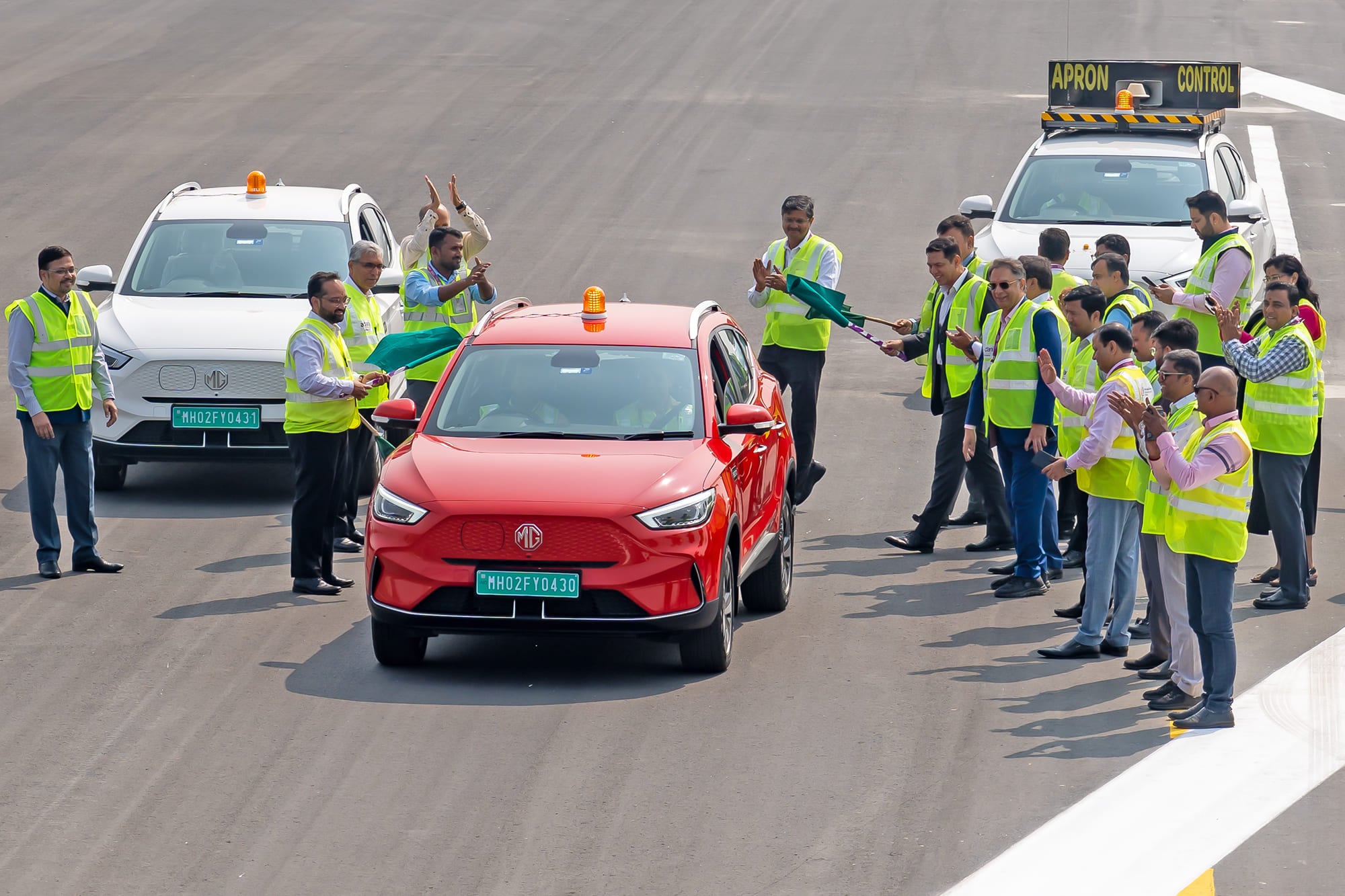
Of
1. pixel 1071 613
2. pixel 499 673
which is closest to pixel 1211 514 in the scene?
pixel 1071 613

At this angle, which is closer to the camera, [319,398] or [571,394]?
[571,394]

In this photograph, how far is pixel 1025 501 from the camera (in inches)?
464

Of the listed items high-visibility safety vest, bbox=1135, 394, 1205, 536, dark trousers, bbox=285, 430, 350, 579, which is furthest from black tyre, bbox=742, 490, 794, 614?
dark trousers, bbox=285, 430, 350, 579

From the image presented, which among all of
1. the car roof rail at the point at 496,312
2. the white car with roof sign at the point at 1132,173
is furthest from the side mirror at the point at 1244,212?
the car roof rail at the point at 496,312

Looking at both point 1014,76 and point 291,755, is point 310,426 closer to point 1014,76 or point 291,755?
point 291,755

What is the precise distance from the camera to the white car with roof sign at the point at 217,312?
44.5 feet

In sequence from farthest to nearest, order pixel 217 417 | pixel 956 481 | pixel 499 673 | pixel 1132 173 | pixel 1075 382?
pixel 1132 173
pixel 217 417
pixel 956 481
pixel 1075 382
pixel 499 673

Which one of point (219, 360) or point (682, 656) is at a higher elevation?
point (219, 360)

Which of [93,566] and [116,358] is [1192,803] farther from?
[116,358]

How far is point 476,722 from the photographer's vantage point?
909 cm

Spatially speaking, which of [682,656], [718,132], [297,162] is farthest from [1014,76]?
[682,656]

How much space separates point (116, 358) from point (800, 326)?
487cm

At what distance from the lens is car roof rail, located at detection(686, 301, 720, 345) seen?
1089 cm

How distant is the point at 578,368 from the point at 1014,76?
71.2 feet
